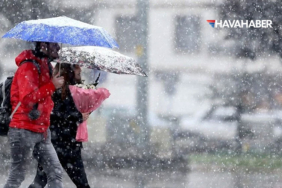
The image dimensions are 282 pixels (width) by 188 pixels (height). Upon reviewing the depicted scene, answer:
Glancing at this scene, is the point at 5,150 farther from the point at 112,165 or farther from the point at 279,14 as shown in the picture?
the point at 279,14

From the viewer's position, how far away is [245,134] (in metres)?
12.9

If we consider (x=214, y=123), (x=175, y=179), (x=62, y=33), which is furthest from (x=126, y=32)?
(x=62, y=33)

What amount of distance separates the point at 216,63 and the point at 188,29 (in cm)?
96

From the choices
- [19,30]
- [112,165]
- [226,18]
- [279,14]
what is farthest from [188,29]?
[19,30]

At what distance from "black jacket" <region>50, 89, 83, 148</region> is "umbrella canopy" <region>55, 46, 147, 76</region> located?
0.33 metres

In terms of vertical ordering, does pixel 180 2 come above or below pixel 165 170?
above

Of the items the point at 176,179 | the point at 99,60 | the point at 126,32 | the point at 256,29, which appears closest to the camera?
the point at 99,60

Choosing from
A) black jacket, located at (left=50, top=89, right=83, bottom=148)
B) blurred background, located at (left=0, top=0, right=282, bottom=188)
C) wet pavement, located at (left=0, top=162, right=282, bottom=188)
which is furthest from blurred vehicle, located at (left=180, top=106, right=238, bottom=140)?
black jacket, located at (left=50, top=89, right=83, bottom=148)

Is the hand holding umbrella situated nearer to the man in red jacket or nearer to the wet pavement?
the man in red jacket

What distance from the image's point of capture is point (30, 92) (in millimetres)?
5180

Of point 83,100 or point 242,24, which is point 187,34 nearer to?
point 242,24

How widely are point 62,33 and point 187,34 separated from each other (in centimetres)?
907

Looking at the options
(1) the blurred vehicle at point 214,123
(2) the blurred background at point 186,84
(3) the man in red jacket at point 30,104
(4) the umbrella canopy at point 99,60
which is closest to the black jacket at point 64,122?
(4) the umbrella canopy at point 99,60

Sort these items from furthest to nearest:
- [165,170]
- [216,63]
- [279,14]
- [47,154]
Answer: [216,63], [279,14], [165,170], [47,154]
